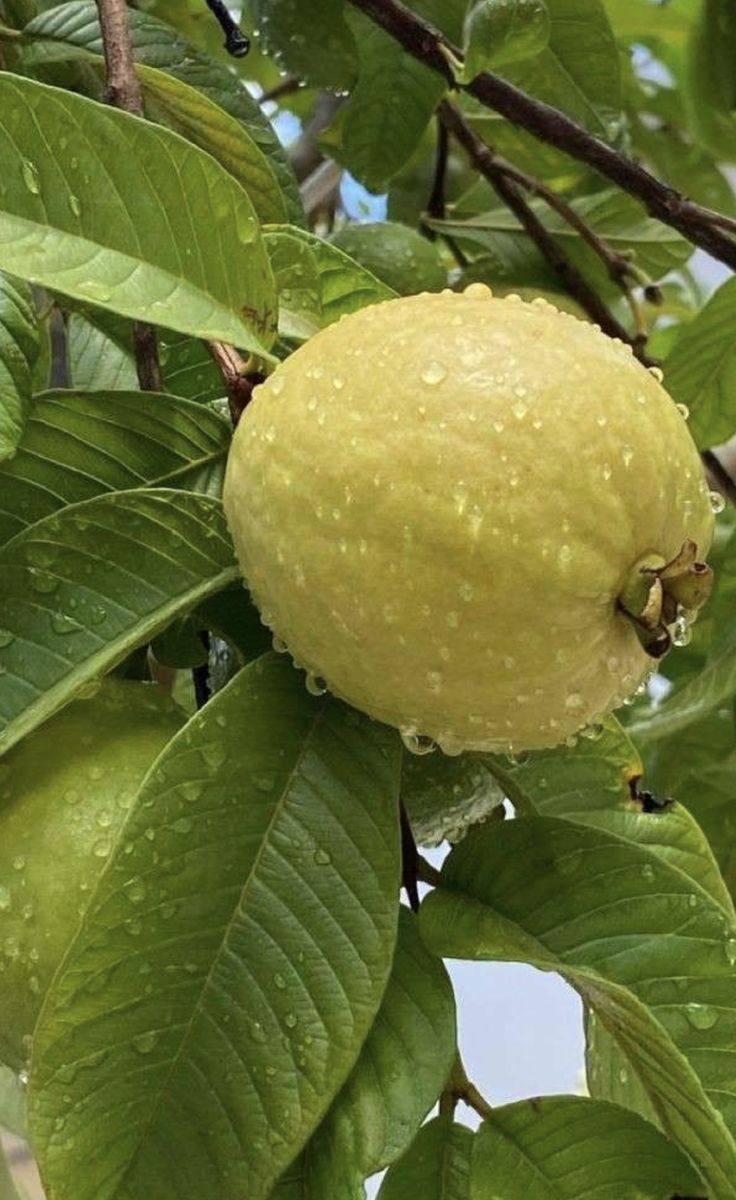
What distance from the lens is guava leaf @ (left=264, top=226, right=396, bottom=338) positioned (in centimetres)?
57

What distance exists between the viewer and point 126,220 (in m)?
0.48

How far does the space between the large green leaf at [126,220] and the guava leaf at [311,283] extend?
5 centimetres

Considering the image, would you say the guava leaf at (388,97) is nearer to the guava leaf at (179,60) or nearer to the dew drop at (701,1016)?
the guava leaf at (179,60)

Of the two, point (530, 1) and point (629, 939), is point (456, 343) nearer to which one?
point (629, 939)

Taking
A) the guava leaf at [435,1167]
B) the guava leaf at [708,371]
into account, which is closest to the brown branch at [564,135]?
the guava leaf at [708,371]

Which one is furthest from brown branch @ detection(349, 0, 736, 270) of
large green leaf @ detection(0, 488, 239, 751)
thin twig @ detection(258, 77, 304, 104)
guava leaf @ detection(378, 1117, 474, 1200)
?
thin twig @ detection(258, 77, 304, 104)

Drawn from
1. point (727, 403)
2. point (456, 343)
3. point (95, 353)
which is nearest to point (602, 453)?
point (456, 343)

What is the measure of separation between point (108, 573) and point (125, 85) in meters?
0.25

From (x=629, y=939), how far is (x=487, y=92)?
528 millimetres

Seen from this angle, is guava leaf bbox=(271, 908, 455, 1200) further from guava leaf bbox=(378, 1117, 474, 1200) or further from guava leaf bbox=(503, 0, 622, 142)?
guava leaf bbox=(503, 0, 622, 142)

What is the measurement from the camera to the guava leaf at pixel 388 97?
3.37 ft

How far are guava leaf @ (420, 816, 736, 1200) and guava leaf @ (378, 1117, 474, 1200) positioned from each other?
3.7 inches

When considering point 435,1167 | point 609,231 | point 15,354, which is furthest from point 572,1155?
point 609,231

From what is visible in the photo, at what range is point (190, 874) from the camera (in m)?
0.48
